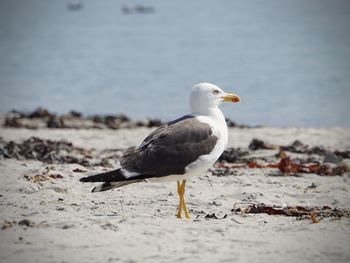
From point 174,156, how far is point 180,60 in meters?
20.1

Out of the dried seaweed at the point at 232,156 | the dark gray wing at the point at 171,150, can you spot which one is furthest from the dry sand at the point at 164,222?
the dried seaweed at the point at 232,156

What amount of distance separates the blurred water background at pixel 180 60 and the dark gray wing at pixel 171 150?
345 inches

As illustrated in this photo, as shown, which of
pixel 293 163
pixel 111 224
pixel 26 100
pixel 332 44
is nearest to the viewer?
pixel 111 224

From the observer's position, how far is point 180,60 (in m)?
25.8

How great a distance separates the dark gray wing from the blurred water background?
876 cm

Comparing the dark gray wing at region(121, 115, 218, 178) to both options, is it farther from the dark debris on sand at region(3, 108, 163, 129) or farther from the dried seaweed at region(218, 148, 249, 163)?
the dark debris on sand at region(3, 108, 163, 129)

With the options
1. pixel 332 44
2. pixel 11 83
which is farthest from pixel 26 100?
pixel 332 44

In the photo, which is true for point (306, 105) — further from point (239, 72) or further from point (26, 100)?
point (26, 100)

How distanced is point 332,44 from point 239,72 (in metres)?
8.24

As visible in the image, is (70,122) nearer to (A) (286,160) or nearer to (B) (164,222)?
(A) (286,160)

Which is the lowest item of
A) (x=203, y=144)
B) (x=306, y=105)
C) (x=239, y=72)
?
(x=203, y=144)

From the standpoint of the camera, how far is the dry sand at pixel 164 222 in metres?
4.63

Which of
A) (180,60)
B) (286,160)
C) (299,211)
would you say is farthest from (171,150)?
(180,60)

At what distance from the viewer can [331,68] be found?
75.5ft
